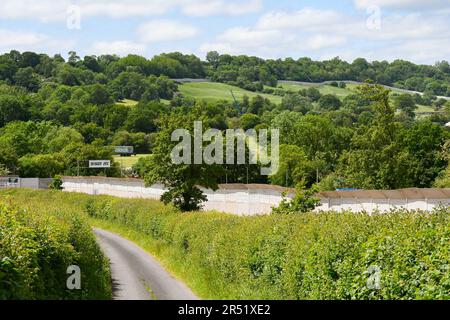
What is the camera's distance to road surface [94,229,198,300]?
117ft

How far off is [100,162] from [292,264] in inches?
4745

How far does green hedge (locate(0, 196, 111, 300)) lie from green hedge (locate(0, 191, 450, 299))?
591 cm

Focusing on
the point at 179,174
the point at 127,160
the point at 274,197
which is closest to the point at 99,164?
the point at 127,160

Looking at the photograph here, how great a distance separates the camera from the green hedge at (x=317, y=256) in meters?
18.4

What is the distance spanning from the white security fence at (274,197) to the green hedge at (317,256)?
214 inches

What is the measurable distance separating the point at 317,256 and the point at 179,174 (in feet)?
122

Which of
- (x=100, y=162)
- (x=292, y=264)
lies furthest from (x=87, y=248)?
(x=100, y=162)

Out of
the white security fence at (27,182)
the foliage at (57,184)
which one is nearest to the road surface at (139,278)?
the foliage at (57,184)

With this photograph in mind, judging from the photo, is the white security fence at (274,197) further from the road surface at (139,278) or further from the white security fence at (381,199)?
the road surface at (139,278)

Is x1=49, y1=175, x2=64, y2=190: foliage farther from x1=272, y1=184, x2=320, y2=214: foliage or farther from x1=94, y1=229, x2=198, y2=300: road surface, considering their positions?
x1=272, y1=184, x2=320, y2=214: foliage

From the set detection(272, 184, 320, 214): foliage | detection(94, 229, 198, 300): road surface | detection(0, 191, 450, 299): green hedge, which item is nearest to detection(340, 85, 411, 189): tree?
detection(94, 229, 198, 300): road surface

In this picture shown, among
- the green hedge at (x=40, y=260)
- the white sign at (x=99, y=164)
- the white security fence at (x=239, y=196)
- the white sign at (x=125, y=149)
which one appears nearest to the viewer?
the green hedge at (x=40, y=260)

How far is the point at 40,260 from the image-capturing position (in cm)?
2222
